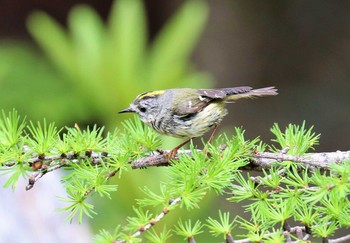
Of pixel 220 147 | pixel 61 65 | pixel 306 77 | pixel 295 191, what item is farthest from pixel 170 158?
pixel 306 77

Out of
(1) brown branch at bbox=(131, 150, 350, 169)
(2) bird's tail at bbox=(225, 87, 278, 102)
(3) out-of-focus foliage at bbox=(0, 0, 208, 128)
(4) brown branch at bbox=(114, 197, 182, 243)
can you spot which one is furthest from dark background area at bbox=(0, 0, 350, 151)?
(4) brown branch at bbox=(114, 197, 182, 243)

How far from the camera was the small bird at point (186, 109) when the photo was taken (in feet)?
9.05

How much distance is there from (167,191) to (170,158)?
0.84 ft

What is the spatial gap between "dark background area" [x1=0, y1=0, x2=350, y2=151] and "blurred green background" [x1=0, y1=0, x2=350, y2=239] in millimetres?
10

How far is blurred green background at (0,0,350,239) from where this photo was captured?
5.00m

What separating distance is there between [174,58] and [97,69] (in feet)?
1.95

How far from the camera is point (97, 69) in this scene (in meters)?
4.97

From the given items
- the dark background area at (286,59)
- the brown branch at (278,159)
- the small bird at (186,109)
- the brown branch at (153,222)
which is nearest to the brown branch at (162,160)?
the brown branch at (278,159)

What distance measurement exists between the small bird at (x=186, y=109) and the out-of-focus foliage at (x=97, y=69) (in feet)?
5.35

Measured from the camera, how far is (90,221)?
4555mm

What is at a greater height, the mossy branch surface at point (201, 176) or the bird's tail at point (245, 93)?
the bird's tail at point (245, 93)

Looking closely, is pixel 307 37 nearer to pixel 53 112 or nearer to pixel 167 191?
pixel 53 112

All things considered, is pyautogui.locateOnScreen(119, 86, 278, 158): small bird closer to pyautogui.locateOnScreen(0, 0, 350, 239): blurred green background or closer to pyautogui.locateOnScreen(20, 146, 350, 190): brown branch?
pyautogui.locateOnScreen(20, 146, 350, 190): brown branch

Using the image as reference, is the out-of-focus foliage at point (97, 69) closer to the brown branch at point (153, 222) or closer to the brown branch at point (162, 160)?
the brown branch at point (162, 160)
